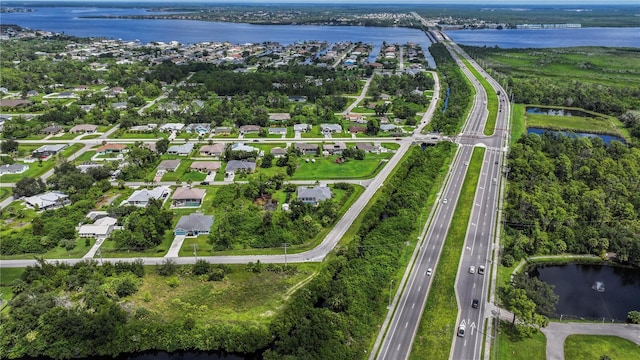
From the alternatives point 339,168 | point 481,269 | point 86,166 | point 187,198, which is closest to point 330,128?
point 339,168

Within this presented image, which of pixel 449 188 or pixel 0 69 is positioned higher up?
pixel 0 69

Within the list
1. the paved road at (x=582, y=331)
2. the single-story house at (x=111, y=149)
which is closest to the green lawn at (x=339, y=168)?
the single-story house at (x=111, y=149)

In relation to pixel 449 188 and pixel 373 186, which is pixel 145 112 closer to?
pixel 373 186

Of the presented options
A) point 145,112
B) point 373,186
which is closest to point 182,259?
point 373,186

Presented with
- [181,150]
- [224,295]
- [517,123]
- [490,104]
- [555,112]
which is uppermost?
[490,104]

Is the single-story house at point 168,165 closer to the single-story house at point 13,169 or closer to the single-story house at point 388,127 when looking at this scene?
the single-story house at point 13,169

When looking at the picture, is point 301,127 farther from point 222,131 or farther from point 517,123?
point 517,123

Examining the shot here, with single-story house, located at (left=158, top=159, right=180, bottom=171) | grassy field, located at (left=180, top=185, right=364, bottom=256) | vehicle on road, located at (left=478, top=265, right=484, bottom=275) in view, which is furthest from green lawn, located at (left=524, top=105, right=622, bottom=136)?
single-story house, located at (left=158, top=159, right=180, bottom=171)
